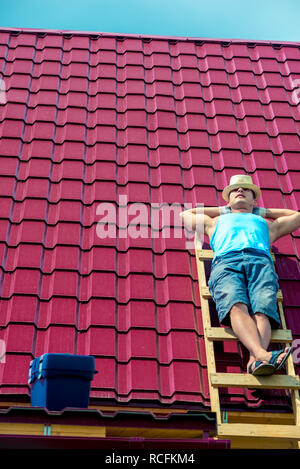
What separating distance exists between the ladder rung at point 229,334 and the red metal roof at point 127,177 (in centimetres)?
21

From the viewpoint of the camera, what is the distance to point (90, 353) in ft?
13.6

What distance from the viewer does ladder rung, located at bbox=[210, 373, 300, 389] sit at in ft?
12.5

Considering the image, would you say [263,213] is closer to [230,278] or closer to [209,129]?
[230,278]

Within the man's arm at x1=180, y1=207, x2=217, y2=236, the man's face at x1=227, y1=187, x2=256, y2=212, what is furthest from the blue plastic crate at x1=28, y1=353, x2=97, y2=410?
the man's face at x1=227, y1=187, x2=256, y2=212

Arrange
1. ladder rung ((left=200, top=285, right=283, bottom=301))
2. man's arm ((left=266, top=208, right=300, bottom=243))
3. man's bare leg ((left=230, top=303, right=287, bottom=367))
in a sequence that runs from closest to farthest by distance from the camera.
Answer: man's bare leg ((left=230, top=303, right=287, bottom=367)) < ladder rung ((left=200, top=285, right=283, bottom=301)) < man's arm ((left=266, top=208, right=300, bottom=243))

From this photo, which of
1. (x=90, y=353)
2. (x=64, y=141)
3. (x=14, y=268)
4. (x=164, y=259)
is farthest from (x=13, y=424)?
(x=64, y=141)

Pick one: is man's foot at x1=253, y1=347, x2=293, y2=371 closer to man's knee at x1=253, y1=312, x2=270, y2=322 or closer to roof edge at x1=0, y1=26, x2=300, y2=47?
man's knee at x1=253, y1=312, x2=270, y2=322

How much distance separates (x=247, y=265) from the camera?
434cm

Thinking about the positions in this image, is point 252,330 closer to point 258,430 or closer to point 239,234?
point 258,430

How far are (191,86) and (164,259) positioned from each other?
9.04 feet

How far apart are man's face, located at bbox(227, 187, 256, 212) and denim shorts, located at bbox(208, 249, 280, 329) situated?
623 millimetres

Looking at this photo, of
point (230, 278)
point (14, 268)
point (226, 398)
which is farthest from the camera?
point (14, 268)

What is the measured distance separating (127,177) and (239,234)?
152cm

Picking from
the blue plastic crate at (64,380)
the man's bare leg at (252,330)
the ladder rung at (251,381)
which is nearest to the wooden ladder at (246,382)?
the ladder rung at (251,381)
